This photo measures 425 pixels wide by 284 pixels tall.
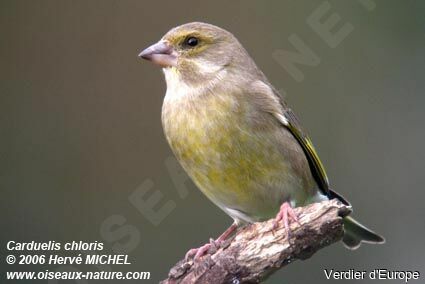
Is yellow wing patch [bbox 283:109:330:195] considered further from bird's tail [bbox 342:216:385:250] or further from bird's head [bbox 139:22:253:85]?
bird's head [bbox 139:22:253:85]

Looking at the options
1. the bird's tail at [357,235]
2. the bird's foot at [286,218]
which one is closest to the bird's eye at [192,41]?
the bird's foot at [286,218]

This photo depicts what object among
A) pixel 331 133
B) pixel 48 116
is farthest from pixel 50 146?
pixel 331 133

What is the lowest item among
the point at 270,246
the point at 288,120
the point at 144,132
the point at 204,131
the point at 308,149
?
the point at 270,246

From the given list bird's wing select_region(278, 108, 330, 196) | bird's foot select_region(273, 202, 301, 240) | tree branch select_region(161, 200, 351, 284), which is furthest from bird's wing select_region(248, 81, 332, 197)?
tree branch select_region(161, 200, 351, 284)

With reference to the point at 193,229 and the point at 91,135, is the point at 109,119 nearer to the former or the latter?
the point at 91,135

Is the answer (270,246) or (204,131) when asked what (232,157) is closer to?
(204,131)

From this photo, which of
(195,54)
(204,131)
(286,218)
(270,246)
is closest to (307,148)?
(204,131)

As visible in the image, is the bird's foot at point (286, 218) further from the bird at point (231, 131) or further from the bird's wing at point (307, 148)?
the bird's wing at point (307, 148)
